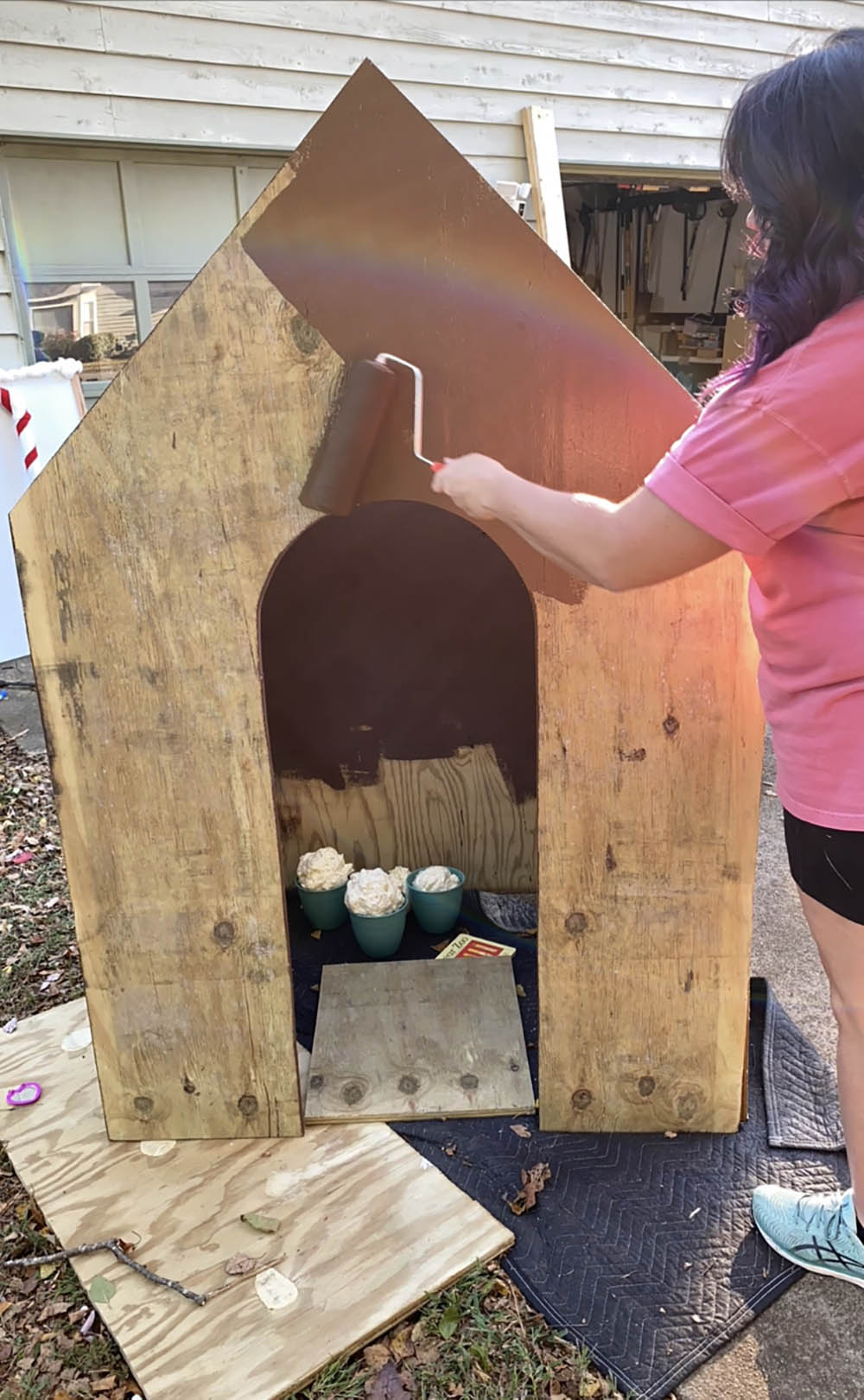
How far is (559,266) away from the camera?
1809 mm

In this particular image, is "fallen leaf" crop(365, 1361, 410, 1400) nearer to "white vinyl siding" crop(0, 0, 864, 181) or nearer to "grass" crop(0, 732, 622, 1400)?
"grass" crop(0, 732, 622, 1400)

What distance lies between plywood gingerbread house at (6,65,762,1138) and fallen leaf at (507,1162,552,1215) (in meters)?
0.13

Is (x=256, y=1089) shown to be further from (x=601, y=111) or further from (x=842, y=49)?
(x=601, y=111)

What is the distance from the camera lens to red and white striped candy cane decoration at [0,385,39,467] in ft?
16.8

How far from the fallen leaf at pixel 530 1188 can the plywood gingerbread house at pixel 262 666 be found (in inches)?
5.3

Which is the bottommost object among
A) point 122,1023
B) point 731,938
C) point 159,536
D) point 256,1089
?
point 256,1089

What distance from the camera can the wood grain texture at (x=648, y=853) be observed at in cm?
202

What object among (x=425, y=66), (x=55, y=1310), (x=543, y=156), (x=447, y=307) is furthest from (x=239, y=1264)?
(x=425, y=66)

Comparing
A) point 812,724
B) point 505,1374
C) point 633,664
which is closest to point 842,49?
point 812,724

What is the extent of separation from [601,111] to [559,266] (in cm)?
603

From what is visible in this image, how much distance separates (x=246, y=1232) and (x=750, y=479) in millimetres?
1861

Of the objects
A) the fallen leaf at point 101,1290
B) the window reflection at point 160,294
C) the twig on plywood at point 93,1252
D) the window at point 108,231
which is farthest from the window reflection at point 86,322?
the fallen leaf at point 101,1290

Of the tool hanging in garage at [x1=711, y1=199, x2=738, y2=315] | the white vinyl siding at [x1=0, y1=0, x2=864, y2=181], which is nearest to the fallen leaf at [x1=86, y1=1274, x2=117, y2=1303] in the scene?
the white vinyl siding at [x1=0, y1=0, x2=864, y2=181]

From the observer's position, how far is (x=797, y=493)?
1.31 meters
